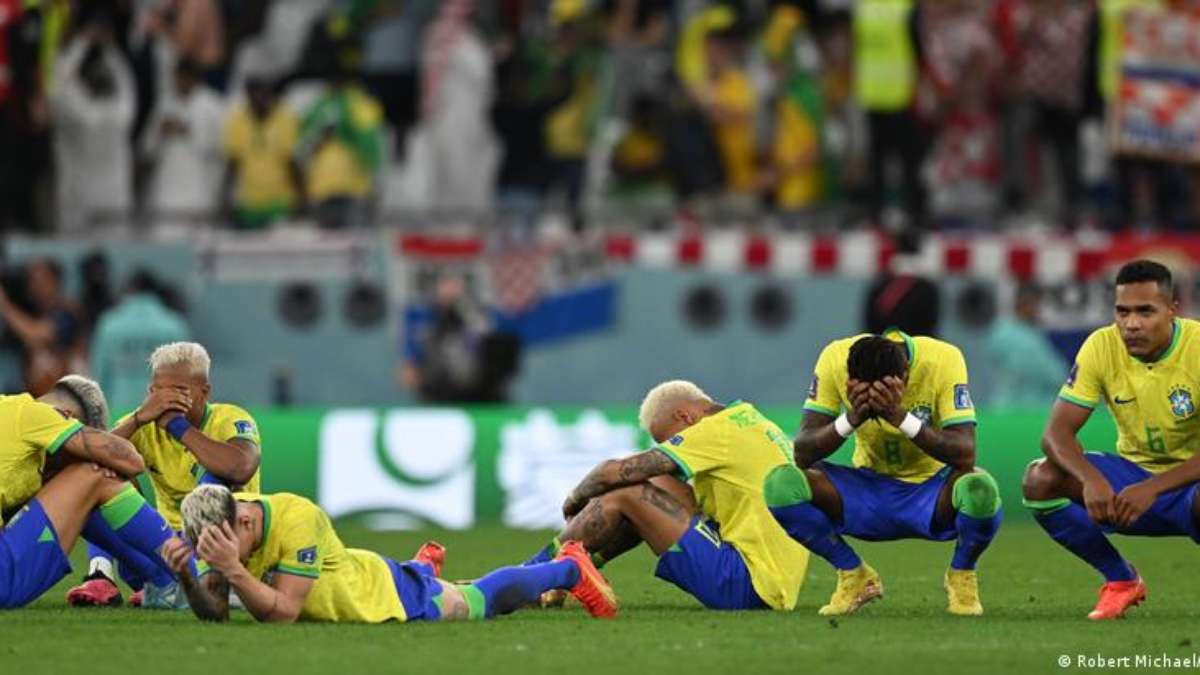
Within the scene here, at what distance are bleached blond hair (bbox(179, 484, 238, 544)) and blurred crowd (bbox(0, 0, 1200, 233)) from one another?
11.2m

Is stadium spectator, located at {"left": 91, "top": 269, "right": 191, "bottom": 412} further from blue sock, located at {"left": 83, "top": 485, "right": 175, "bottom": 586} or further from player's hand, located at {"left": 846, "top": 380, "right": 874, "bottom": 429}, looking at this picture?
player's hand, located at {"left": 846, "top": 380, "right": 874, "bottom": 429}

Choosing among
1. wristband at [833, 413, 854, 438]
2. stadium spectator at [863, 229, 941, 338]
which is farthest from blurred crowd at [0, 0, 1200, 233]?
wristband at [833, 413, 854, 438]

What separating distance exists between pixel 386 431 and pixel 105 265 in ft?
10.8

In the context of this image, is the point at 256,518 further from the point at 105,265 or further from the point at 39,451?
the point at 105,265

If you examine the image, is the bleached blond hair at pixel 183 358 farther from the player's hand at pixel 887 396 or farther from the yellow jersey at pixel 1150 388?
the yellow jersey at pixel 1150 388

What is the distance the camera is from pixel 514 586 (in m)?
13.9

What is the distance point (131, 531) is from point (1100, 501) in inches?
169

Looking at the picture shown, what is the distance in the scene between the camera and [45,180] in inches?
955

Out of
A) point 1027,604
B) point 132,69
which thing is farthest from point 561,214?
point 1027,604

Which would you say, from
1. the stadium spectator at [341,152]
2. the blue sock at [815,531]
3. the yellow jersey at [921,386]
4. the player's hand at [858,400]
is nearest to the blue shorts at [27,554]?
the blue sock at [815,531]

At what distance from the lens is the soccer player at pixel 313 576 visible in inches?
507

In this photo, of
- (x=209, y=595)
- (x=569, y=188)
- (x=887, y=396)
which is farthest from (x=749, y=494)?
(x=569, y=188)

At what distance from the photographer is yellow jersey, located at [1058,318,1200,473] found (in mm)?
14008

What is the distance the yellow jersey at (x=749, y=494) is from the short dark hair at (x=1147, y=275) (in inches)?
67.7
